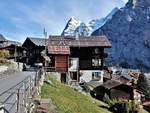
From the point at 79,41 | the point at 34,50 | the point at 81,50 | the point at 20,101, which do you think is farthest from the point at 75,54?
the point at 20,101

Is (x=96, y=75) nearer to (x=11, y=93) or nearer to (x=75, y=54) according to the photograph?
(x=75, y=54)

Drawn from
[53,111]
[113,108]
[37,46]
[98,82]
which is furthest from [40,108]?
[37,46]

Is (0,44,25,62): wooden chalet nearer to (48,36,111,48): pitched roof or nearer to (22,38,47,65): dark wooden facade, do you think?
(22,38,47,65): dark wooden facade

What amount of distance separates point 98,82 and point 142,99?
10825 mm

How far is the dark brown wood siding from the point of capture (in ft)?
230

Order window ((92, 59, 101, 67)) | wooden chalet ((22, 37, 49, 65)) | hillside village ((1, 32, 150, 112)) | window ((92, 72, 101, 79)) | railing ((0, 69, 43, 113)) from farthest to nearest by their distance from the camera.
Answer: wooden chalet ((22, 37, 49, 65)), window ((92, 59, 101, 67)), window ((92, 72, 101, 79)), hillside village ((1, 32, 150, 112)), railing ((0, 69, 43, 113))

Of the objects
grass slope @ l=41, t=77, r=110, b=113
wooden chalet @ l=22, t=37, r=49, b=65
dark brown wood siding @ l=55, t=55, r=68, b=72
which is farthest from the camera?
wooden chalet @ l=22, t=37, r=49, b=65

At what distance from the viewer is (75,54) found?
246 feet

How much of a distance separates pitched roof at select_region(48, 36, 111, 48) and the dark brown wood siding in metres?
3.10

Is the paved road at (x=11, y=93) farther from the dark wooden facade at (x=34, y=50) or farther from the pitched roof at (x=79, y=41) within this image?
the dark wooden facade at (x=34, y=50)

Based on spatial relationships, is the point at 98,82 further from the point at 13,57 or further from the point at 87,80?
the point at 13,57

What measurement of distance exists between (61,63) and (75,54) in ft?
17.5

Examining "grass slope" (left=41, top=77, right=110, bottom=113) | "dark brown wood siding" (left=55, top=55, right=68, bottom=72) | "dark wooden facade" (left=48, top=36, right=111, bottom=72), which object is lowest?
"grass slope" (left=41, top=77, right=110, bottom=113)

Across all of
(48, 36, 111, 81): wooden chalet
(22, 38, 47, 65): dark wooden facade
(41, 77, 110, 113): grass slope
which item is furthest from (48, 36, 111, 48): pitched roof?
(41, 77, 110, 113): grass slope
